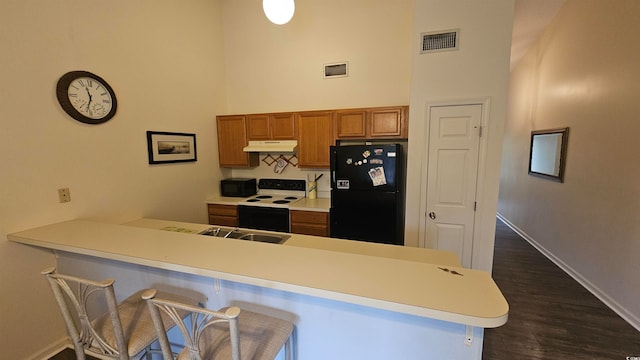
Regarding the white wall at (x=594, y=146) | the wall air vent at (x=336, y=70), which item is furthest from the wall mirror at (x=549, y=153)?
the wall air vent at (x=336, y=70)

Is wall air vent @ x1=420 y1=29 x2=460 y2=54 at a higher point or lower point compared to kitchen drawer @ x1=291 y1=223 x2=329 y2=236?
higher

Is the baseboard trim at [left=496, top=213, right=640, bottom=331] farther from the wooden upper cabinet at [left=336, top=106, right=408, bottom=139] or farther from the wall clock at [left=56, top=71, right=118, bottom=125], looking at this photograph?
the wall clock at [left=56, top=71, right=118, bottom=125]

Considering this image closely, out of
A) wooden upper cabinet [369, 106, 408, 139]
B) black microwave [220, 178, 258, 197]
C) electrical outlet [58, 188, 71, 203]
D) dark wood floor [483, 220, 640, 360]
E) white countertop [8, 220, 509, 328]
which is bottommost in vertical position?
dark wood floor [483, 220, 640, 360]

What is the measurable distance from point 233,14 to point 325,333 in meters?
4.26

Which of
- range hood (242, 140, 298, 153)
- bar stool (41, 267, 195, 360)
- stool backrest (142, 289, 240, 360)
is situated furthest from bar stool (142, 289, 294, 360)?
range hood (242, 140, 298, 153)

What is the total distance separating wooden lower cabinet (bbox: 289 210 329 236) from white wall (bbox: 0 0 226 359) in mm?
1376

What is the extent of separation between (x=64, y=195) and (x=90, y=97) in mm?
861

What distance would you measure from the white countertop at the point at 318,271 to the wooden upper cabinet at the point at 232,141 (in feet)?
6.93

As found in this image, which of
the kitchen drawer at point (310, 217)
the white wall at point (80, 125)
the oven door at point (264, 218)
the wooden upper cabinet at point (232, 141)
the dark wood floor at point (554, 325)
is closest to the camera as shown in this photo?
the white wall at point (80, 125)

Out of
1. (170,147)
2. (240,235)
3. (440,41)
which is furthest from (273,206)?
(440,41)

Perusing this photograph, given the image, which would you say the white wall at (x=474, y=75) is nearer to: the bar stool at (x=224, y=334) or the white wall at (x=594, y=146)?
the white wall at (x=594, y=146)

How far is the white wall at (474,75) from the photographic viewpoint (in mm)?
2414

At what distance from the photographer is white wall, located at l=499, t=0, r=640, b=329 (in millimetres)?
2398

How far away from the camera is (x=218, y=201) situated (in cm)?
364
